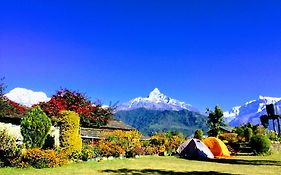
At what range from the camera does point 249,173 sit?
20391 mm

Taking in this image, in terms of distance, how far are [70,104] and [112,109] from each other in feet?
16.7

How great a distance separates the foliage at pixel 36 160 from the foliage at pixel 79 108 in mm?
11055

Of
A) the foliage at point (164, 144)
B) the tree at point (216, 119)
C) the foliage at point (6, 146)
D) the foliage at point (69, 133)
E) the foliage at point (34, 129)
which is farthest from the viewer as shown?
the tree at point (216, 119)

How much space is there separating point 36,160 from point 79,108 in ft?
49.4

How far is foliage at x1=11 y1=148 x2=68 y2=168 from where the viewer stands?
21.2 meters

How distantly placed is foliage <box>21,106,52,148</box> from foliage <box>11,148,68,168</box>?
164 centimetres

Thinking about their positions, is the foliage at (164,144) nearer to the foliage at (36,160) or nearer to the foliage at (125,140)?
Answer: the foliage at (125,140)

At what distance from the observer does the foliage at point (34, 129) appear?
23453 millimetres

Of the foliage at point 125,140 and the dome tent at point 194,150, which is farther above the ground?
the foliage at point 125,140

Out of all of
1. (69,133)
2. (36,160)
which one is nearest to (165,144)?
(69,133)

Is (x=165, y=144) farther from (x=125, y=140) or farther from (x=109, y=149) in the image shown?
(x=109, y=149)

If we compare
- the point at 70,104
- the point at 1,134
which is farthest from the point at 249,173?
the point at 70,104

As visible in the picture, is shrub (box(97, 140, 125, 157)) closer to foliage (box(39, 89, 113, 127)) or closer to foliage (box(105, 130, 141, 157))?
foliage (box(105, 130, 141, 157))

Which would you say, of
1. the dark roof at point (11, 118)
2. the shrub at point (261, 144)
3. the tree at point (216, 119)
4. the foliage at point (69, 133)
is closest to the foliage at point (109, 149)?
the foliage at point (69, 133)
